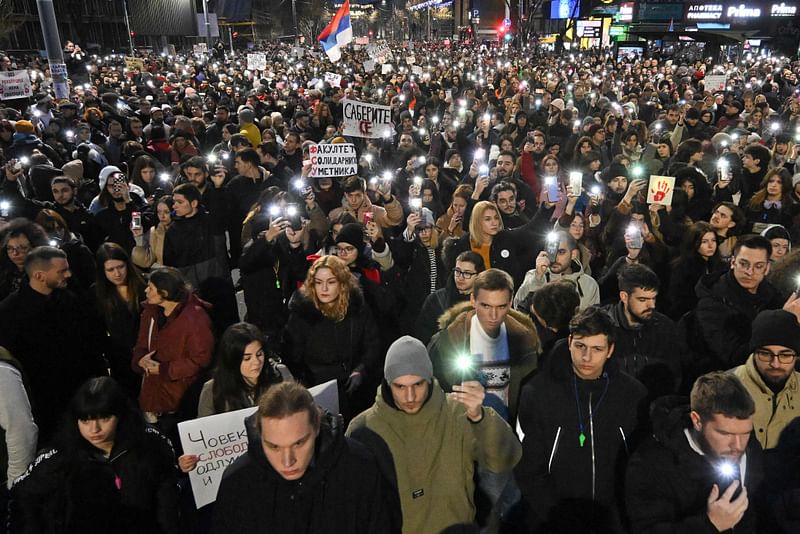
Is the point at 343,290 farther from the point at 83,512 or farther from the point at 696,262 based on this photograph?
the point at 696,262

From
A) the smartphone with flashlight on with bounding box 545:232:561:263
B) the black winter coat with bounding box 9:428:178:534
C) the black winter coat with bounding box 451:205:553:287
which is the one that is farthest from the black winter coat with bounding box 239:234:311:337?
the black winter coat with bounding box 9:428:178:534

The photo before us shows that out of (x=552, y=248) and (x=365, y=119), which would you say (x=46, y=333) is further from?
(x=365, y=119)

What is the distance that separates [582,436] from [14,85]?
15022 millimetres

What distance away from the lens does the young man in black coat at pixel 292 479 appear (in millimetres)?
2410

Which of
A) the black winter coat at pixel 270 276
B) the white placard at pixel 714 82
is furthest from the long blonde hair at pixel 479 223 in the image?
the white placard at pixel 714 82

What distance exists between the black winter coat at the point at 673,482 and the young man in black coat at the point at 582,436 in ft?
0.89

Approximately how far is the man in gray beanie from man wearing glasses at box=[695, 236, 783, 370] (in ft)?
6.38

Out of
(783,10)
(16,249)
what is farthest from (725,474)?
(783,10)

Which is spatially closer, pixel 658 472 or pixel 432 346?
pixel 658 472

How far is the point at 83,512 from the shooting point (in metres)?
2.70

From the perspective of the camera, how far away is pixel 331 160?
725 centimetres

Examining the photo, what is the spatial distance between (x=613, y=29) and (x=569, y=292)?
3660 cm

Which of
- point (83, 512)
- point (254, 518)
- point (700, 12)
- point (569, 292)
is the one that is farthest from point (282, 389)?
point (700, 12)

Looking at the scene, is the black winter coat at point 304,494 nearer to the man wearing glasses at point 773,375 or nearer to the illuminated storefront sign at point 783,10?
the man wearing glasses at point 773,375
